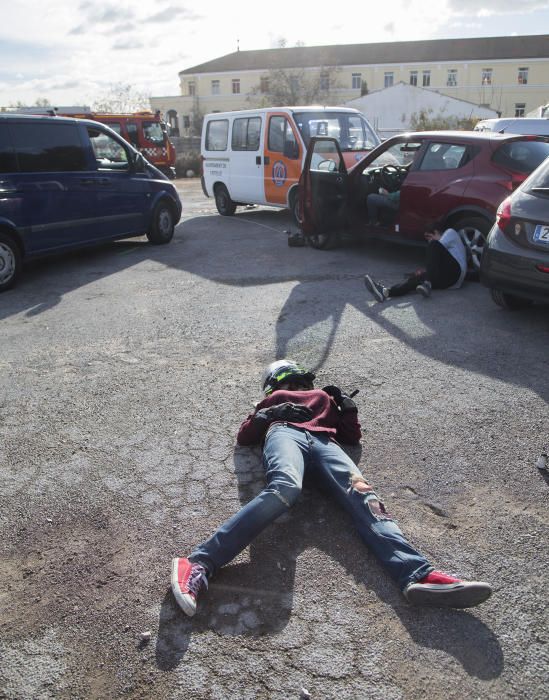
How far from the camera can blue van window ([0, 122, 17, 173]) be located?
7391 millimetres

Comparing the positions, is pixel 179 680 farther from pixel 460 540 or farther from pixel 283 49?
pixel 283 49

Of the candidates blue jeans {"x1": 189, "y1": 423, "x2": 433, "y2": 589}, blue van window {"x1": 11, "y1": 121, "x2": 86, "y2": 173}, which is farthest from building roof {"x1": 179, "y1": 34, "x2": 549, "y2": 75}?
blue jeans {"x1": 189, "y1": 423, "x2": 433, "y2": 589}

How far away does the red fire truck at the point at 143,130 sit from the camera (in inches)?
835

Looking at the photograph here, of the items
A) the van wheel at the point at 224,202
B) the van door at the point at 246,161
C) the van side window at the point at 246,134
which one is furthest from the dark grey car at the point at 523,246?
the van wheel at the point at 224,202

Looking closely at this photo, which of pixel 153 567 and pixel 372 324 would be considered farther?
pixel 372 324

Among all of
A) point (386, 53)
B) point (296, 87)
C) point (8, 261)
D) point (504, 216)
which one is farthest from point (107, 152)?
point (386, 53)

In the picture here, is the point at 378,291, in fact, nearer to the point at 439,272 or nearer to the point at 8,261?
the point at 439,272

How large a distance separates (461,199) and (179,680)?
6.33m

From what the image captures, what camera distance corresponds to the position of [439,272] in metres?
6.82

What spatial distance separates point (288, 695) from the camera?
211 centimetres

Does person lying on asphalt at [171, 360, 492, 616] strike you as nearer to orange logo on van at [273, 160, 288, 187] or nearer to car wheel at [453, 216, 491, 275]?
car wheel at [453, 216, 491, 275]

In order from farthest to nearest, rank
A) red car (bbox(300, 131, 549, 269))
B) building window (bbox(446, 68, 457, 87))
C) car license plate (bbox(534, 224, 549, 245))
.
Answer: building window (bbox(446, 68, 457, 87)), red car (bbox(300, 131, 549, 269)), car license plate (bbox(534, 224, 549, 245))

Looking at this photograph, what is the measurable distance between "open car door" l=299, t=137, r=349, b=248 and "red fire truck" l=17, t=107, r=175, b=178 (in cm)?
1455

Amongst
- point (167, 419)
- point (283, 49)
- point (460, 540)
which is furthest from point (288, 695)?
point (283, 49)
